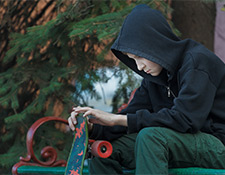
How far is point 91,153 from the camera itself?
6.45 ft

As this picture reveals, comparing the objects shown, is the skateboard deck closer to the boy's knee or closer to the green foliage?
the boy's knee

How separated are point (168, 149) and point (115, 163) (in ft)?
1.54

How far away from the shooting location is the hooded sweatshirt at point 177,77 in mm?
1718

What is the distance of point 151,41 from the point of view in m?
1.87

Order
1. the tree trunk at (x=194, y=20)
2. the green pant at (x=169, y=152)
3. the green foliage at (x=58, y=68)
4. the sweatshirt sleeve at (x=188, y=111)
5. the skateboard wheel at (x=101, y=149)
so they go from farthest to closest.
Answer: the tree trunk at (x=194, y=20)
the green foliage at (x=58, y=68)
the skateboard wheel at (x=101, y=149)
the sweatshirt sleeve at (x=188, y=111)
the green pant at (x=169, y=152)

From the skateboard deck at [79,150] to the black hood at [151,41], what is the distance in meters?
0.48

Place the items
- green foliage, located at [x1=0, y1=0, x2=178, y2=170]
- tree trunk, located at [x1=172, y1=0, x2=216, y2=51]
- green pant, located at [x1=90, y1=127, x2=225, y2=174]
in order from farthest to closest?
tree trunk, located at [x1=172, y1=0, x2=216, y2=51] → green foliage, located at [x1=0, y1=0, x2=178, y2=170] → green pant, located at [x1=90, y1=127, x2=225, y2=174]

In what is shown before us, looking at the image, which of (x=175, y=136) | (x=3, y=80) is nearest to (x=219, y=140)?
(x=175, y=136)

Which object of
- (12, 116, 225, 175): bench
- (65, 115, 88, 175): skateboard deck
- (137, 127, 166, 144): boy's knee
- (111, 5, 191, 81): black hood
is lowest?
(12, 116, 225, 175): bench

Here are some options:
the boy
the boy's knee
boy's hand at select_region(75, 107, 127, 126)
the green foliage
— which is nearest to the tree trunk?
the green foliage

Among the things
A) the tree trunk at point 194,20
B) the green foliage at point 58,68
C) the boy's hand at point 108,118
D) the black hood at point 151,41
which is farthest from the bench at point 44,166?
the tree trunk at point 194,20

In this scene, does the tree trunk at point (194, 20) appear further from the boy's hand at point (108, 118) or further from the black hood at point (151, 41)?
the boy's hand at point (108, 118)

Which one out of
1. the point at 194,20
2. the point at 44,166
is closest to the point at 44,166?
the point at 44,166

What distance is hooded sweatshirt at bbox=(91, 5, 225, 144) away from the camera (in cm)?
172
